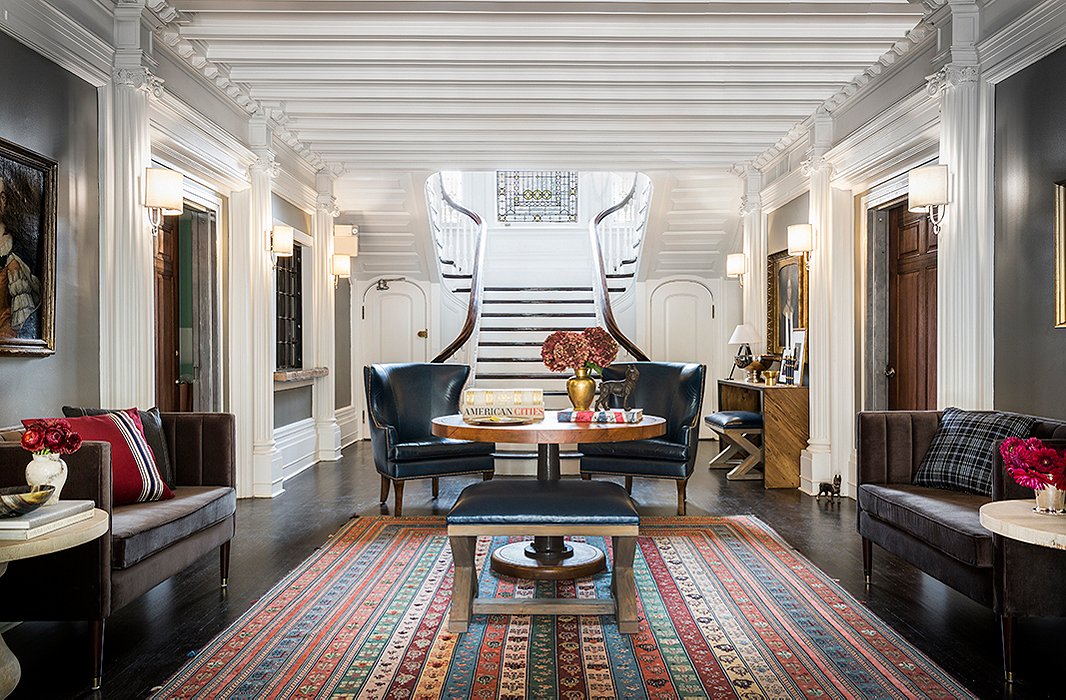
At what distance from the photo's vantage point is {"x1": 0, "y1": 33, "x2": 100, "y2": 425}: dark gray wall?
372 cm

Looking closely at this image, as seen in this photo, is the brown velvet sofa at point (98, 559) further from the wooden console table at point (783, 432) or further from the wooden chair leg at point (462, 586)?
the wooden console table at point (783, 432)

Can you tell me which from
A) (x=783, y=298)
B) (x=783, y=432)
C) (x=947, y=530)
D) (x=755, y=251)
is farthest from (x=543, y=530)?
(x=755, y=251)

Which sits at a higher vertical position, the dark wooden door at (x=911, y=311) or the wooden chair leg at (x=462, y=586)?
the dark wooden door at (x=911, y=311)

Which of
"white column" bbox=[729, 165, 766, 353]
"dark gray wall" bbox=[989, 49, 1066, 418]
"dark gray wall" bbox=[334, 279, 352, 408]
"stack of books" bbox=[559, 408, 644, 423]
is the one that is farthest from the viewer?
"dark gray wall" bbox=[334, 279, 352, 408]

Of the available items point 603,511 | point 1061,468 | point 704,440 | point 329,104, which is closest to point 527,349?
point 704,440

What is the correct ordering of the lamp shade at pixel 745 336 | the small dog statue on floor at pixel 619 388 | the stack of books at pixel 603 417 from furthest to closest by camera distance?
the lamp shade at pixel 745 336
the small dog statue on floor at pixel 619 388
the stack of books at pixel 603 417

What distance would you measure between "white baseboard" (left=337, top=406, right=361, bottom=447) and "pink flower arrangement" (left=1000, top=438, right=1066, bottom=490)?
7.57 meters

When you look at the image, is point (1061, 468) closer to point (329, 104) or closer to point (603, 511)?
point (603, 511)

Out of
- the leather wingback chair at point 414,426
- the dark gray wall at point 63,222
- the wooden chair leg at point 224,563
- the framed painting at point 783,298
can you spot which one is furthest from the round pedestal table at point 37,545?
the framed painting at point 783,298

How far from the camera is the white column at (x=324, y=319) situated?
864 cm

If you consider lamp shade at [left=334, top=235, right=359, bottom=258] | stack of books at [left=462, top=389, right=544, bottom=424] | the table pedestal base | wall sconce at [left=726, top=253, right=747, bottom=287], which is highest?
lamp shade at [left=334, top=235, right=359, bottom=258]

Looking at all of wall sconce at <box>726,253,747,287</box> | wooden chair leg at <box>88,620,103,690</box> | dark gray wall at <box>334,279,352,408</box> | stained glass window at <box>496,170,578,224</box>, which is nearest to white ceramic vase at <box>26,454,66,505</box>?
wooden chair leg at <box>88,620,103,690</box>

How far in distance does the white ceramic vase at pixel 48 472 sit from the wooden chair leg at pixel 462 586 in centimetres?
139

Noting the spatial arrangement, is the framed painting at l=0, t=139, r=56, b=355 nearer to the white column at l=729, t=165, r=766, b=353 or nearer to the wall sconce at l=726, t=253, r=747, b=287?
the white column at l=729, t=165, r=766, b=353
